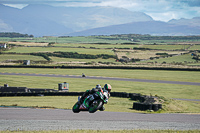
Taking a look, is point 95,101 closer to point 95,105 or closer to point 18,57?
point 95,105

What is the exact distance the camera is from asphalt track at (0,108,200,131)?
692 inches

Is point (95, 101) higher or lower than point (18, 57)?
higher

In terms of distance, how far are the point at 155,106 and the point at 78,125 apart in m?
9.43

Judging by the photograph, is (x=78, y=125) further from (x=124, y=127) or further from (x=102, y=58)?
(x=102, y=58)

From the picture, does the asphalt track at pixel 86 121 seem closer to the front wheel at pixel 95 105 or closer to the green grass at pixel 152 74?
the front wheel at pixel 95 105

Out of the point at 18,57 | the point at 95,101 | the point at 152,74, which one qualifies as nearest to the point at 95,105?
the point at 95,101

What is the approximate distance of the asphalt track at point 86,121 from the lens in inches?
692

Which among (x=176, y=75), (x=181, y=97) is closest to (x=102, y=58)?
(x=176, y=75)

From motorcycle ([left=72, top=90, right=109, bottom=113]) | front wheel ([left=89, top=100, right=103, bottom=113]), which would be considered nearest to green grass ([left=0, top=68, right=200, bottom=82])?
motorcycle ([left=72, top=90, right=109, bottom=113])

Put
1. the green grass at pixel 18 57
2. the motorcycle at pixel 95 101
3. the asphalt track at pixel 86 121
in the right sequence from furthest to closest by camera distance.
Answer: the green grass at pixel 18 57 → the asphalt track at pixel 86 121 → the motorcycle at pixel 95 101

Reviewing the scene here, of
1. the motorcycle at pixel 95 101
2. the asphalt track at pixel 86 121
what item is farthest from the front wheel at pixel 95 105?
the asphalt track at pixel 86 121

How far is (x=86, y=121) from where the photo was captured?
19.1 m

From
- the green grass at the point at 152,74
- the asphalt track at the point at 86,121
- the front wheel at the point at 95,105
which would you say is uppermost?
the front wheel at the point at 95,105

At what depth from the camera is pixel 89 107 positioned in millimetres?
14344
